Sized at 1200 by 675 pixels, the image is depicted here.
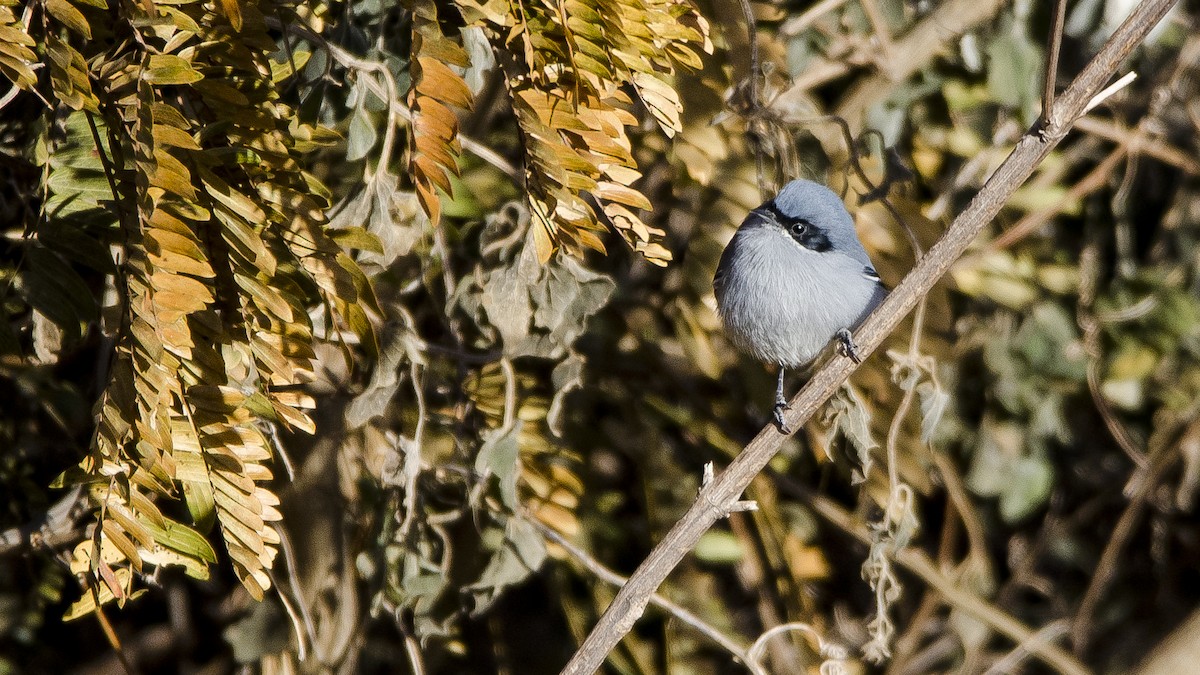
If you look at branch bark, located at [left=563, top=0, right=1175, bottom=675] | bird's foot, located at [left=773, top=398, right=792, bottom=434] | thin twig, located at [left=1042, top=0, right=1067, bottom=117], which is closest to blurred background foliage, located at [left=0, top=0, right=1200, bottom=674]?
bird's foot, located at [left=773, top=398, right=792, bottom=434]

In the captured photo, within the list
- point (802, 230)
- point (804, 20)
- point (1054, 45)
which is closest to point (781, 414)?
point (802, 230)

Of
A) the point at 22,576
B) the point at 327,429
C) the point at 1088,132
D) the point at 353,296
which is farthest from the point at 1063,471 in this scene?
the point at 22,576

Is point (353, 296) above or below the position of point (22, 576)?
above

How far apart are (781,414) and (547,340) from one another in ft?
1.80

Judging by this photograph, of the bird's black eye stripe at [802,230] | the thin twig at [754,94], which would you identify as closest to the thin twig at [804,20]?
the thin twig at [754,94]

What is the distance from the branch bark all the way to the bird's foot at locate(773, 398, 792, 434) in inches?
0.6

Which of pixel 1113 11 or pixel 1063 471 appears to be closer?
pixel 1113 11

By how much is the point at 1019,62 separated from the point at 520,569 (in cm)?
190

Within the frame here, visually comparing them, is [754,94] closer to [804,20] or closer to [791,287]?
[804,20]

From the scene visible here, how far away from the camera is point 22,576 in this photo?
3.12m

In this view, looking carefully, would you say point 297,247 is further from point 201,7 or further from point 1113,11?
point 1113,11

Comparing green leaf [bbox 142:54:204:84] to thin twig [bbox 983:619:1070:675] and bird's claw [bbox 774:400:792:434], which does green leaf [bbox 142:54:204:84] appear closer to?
bird's claw [bbox 774:400:792:434]

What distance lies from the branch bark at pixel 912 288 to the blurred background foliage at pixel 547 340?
16.7 inches

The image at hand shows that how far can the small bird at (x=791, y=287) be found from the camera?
9.78ft
